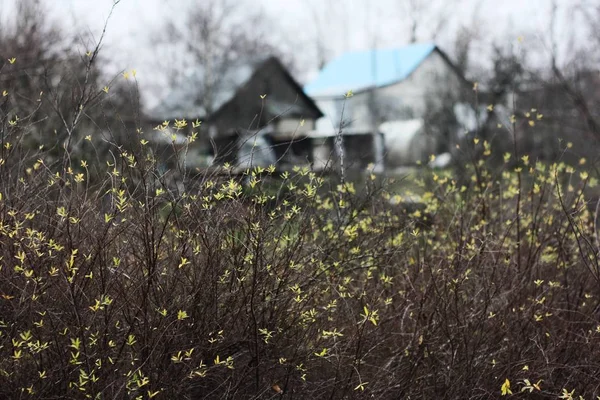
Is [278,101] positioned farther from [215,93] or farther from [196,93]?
[196,93]

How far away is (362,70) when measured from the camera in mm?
39281

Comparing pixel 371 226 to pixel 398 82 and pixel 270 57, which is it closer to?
pixel 270 57

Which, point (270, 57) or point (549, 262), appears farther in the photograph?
point (270, 57)

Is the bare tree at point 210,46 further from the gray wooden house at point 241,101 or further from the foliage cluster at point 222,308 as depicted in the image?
the foliage cluster at point 222,308

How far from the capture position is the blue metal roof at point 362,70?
3738 centimetres

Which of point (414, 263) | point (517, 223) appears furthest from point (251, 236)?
point (517, 223)

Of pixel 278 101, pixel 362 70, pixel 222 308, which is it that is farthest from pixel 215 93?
pixel 222 308

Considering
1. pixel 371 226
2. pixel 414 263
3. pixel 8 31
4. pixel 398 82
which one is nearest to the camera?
pixel 414 263

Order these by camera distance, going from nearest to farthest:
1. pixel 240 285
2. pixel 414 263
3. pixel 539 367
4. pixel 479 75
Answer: pixel 240 285, pixel 539 367, pixel 414 263, pixel 479 75

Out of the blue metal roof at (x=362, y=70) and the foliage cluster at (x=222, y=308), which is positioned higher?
the blue metal roof at (x=362, y=70)

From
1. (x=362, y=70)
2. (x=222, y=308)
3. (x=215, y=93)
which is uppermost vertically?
(x=362, y=70)

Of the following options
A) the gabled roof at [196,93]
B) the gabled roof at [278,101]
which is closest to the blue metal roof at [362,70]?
the gabled roof at [278,101]

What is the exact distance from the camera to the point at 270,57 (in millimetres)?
34938

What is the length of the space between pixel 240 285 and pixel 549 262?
2536 mm
